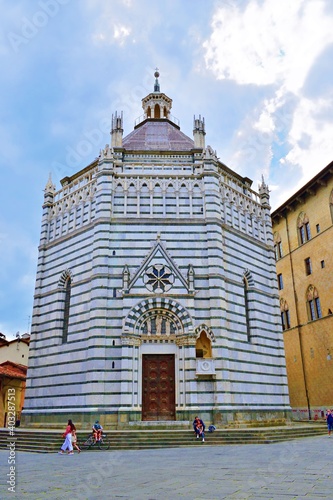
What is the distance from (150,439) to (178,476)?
8.23 metres

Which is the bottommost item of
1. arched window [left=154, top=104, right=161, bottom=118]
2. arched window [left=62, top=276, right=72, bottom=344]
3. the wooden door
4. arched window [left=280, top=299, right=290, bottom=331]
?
the wooden door

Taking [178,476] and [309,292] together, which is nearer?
[178,476]

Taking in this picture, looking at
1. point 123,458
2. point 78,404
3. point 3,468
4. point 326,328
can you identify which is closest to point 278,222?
point 326,328

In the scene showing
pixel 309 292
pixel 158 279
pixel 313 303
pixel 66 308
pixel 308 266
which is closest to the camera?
pixel 158 279

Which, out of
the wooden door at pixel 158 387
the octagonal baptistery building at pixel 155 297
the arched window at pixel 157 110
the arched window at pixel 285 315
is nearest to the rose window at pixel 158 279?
the octagonal baptistery building at pixel 155 297

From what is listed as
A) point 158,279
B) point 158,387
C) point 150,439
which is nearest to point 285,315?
point 158,279

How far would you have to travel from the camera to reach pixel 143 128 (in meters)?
30.5

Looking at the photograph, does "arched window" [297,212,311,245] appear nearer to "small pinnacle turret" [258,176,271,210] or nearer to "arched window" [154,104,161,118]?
"small pinnacle turret" [258,176,271,210]

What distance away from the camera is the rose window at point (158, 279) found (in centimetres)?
2186

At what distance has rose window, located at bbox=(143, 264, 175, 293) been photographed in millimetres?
21859

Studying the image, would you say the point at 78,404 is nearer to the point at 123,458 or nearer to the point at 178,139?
the point at 123,458

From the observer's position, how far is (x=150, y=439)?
1695cm

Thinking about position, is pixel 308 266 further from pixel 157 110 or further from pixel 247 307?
pixel 157 110

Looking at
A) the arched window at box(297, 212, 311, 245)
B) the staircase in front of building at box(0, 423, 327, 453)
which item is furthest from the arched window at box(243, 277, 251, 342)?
the arched window at box(297, 212, 311, 245)
